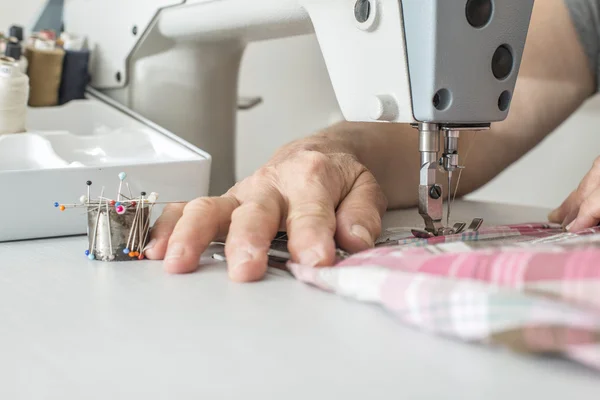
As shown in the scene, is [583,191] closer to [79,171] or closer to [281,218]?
[281,218]

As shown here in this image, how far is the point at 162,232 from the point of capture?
78 cm

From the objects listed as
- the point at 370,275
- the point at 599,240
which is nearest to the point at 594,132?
the point at 599,240

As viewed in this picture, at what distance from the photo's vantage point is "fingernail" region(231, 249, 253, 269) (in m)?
0.67

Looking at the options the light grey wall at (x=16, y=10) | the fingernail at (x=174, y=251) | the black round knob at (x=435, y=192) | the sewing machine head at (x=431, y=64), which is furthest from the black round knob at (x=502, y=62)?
the light grey wall at (x=16, y=10)

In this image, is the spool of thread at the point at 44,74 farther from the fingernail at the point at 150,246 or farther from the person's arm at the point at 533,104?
the fingernail at the point at 150,246

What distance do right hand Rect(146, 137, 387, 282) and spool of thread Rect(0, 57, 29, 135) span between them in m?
0.35

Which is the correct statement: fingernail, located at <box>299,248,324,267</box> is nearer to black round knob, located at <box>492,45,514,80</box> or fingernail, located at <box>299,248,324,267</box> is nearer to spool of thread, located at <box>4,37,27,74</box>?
black round knob, located at <box>492,45,514,80</box>

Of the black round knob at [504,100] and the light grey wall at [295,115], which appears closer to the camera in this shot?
the black round knob at [504,100]

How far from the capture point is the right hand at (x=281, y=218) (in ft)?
2.22

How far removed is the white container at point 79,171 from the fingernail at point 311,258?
33 centimetres

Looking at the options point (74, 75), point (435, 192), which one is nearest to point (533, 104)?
point (435, 192)

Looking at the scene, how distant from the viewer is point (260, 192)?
2.49ft

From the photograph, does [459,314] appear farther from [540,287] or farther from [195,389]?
[195,389]

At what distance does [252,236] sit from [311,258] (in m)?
0.06
